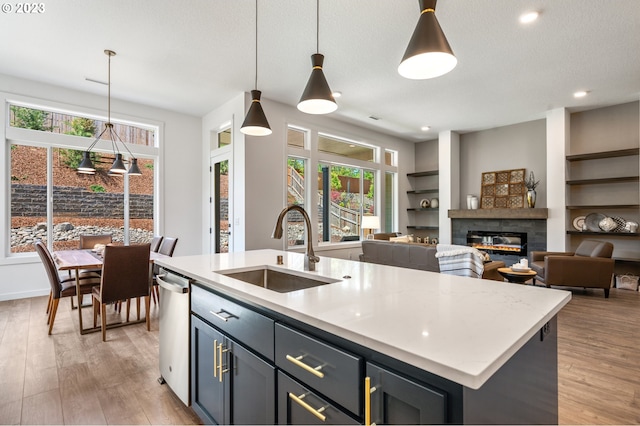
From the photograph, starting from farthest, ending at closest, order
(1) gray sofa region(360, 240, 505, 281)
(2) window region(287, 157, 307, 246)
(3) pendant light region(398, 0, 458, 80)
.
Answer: (2) window region(287, 157, 307, 246) → (1) gray sofa region(360, 240, 505, 281) → (3) pendant light region(398, 0, 458, 80)

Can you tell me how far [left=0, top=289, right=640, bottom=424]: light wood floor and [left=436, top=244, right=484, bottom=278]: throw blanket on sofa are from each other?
3.27 ft

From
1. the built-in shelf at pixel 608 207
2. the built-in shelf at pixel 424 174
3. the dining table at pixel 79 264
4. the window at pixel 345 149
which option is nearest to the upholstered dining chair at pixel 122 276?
the dining table at pixel 79 264

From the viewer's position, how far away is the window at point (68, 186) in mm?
4551

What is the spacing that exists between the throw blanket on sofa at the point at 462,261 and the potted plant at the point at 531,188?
3.07 metres

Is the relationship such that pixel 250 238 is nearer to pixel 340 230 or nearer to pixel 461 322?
pixel 340 230

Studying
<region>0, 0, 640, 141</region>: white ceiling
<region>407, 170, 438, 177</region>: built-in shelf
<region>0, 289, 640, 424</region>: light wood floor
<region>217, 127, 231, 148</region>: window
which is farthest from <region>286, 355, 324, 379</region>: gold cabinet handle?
<region>407, 170, 438, 177</region>: built-in shelf

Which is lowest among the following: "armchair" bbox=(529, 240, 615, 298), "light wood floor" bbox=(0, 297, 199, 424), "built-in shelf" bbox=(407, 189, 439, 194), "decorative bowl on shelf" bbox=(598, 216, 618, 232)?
"light wood floor" bbox=(0, 297, 199, 424)

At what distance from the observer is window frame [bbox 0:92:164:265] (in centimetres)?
437

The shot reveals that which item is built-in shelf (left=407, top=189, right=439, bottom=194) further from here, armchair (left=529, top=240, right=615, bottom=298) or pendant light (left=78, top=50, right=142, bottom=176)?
pendant light (left=78, top=50, right=142, bottom=176)

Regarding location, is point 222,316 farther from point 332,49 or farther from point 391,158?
point 391,158

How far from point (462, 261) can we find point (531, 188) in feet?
11.4

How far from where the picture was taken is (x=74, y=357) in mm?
2713

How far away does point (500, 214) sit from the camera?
21.0 ft

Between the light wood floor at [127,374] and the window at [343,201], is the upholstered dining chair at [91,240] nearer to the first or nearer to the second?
the light wood floor at [127,374]
